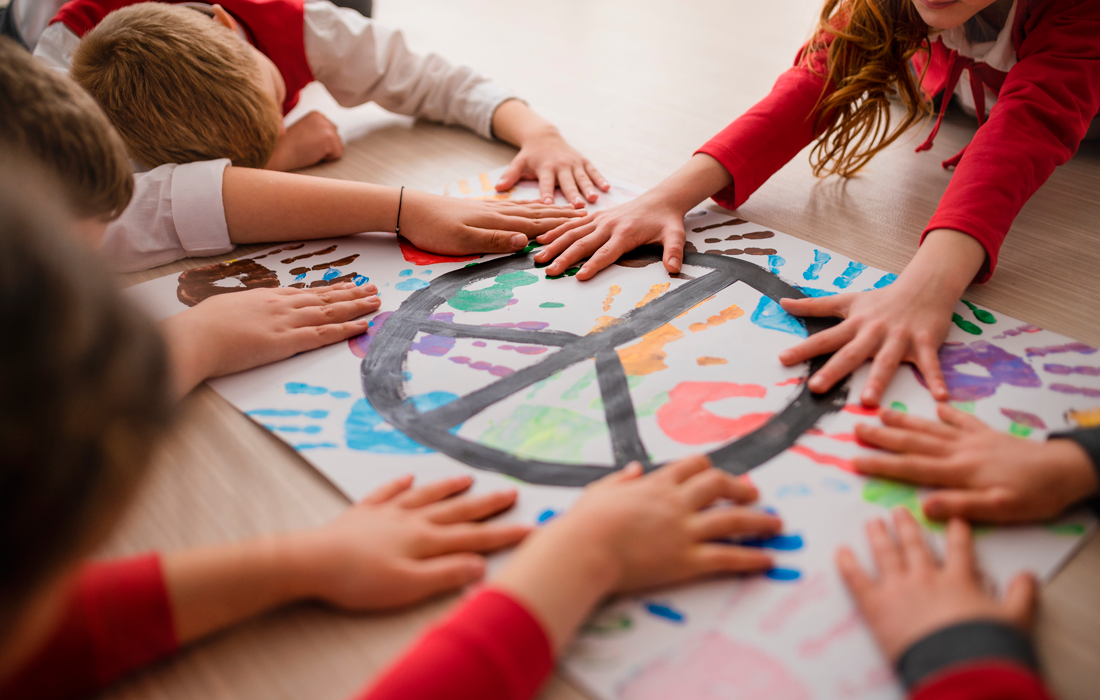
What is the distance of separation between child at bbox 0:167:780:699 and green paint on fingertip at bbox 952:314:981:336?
26 cm

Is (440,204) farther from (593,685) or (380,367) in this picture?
(593,685)

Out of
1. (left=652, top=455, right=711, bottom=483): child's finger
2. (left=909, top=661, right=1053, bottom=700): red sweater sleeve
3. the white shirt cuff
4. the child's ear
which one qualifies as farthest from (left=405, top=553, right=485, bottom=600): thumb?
the child's ear

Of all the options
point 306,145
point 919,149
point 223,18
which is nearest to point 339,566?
point 306,145

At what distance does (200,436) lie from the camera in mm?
459

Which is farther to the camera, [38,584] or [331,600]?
[331,600]

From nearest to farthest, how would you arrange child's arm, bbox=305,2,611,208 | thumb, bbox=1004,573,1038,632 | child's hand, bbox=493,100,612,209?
1. thumb, bbox=1004,573,1038,632
2. child's hand, bbox=493,100,612,209
3. child's arm, bbox=305,2,611,208

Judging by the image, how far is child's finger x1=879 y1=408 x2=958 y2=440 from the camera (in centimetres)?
42

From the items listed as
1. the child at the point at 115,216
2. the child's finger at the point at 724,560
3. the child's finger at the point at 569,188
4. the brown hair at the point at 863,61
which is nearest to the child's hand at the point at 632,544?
the child's finger at the point at 724,560

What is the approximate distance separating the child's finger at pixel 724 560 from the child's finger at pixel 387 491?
6.9 inches

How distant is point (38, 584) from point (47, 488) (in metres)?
0.04

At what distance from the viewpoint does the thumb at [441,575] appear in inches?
14.0

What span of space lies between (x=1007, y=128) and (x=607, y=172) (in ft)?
1.28

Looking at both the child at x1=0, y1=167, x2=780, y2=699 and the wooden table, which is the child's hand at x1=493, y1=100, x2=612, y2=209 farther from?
the child at x1=0, y1=167, x2=780, y2=699

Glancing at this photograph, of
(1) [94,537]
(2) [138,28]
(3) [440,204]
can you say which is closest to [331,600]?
(1) [94,537]
